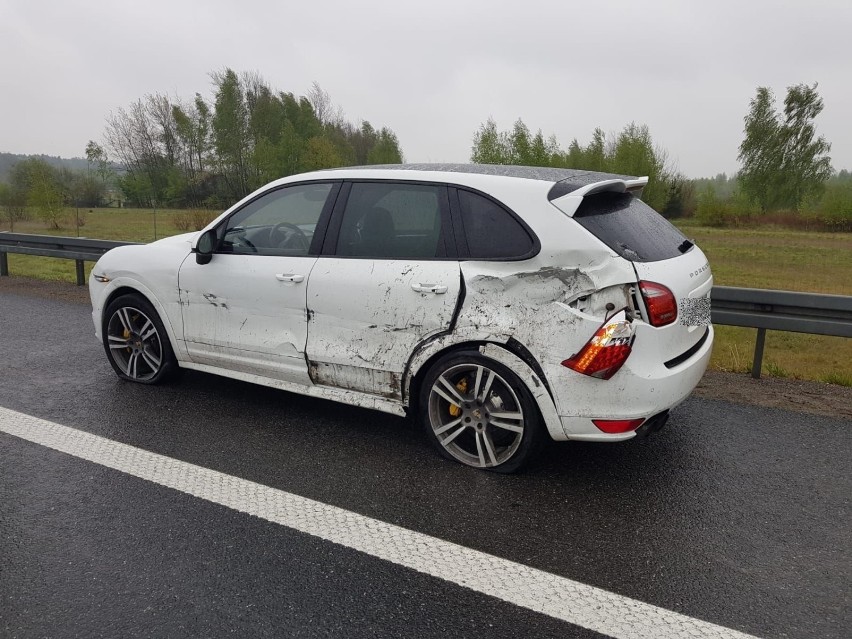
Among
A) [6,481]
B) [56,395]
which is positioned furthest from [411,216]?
[56,395]

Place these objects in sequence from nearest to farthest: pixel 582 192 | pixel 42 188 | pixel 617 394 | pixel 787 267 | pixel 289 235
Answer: pixel 617 394, pixel 582 192, pixel 289 235, pixel 787 267, pixel 42 188

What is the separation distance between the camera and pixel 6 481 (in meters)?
3.62

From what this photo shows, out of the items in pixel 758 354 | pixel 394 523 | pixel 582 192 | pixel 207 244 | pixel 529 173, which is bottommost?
pixel 394 523

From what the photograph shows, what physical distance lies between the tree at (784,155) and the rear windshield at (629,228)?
7954 cm

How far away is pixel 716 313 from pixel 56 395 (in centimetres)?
Result: 529

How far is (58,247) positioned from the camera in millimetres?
10539

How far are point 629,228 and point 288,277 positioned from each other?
206 cm

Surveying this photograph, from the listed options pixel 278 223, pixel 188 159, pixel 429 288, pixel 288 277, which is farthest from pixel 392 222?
pixel 188 159

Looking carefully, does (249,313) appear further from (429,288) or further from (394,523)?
(394,523)

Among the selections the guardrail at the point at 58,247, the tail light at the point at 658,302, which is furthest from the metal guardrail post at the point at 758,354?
the guardrail at the point at 58,247

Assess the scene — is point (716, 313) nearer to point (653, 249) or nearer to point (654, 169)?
→ point (653, 249)

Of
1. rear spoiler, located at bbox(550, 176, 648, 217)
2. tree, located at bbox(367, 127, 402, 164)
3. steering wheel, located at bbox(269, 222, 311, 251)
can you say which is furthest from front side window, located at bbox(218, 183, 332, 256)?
tree, located at bbox(367, 127, 402, 164)

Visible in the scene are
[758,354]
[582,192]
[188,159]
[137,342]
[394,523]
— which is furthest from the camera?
[188,159]

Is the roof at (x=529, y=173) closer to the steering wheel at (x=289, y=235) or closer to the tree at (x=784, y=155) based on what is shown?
the steering wheel at (x=289, y=235)
